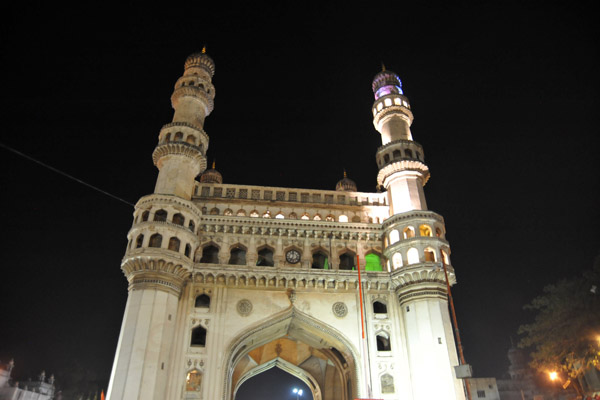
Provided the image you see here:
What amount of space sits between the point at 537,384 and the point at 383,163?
39.4 m

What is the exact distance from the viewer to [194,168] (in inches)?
1335

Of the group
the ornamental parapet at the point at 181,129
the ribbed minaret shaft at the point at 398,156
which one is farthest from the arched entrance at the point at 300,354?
the ornamental parapet at the point at 181,129

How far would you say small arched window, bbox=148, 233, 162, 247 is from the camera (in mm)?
28562

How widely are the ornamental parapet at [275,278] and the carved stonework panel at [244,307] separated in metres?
1.04

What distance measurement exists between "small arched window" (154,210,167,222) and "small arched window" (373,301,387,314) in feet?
52.4

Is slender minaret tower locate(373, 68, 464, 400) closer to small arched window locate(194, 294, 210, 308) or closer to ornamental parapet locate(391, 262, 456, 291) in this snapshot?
ornamental parapet locate(391, 262, 456, 291)

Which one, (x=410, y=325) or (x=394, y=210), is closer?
(x=410, y=325)

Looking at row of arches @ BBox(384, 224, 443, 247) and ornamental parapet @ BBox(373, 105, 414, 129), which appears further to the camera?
ornamental parapet @ BBox(373, 105, 414, 129)

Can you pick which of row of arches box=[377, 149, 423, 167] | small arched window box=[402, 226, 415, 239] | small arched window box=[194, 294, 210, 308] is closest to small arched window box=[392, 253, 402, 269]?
small arched window box=[402, 226, 415, 239]

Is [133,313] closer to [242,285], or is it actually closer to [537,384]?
[242,285]

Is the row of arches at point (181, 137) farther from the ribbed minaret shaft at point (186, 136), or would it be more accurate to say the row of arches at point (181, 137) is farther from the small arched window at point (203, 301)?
the small arched window at point (203, 301)

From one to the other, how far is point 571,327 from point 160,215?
1155 inches

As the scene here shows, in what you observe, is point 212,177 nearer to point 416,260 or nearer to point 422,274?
point 416,260

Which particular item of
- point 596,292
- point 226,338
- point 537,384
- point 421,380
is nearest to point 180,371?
point 226,338
